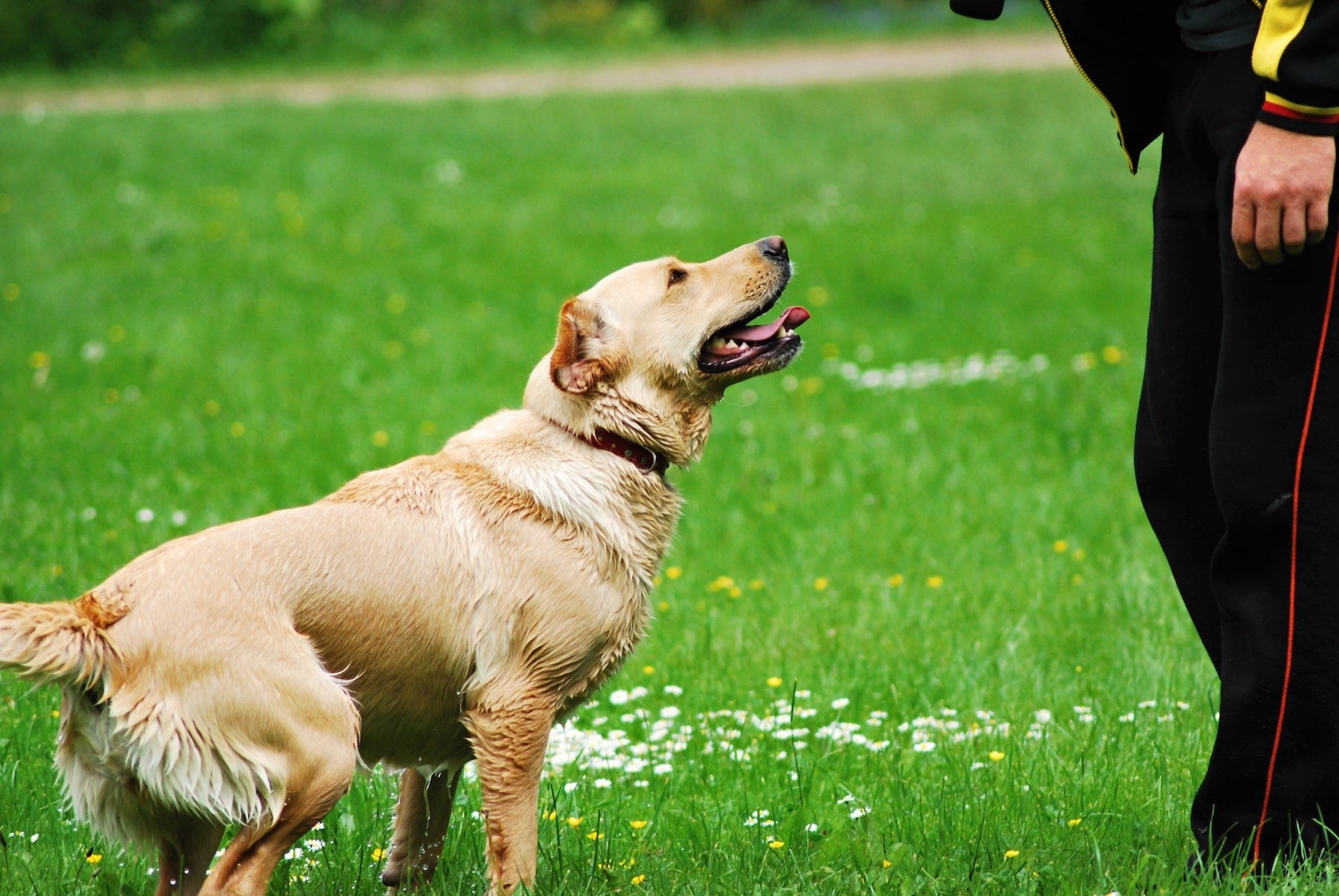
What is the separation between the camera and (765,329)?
Answer: 3764 millimetres

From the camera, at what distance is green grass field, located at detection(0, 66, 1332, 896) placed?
362 centimetres

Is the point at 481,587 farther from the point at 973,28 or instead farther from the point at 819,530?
the point at 973,28

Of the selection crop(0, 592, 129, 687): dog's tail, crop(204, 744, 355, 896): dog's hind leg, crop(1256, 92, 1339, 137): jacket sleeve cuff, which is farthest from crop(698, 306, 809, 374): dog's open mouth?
crop(0, 592, 129, 687): dog's tail

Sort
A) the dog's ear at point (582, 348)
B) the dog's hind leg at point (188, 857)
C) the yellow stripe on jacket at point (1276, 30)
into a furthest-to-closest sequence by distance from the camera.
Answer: the dog's ear at point (582, 348), the dog's hind leg at point (188, 857), the yellow stripe on jacket at point (1276, 30)

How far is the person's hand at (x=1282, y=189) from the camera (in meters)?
2.61

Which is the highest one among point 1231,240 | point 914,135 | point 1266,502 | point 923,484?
point 1231,240

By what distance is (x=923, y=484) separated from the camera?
688 cm

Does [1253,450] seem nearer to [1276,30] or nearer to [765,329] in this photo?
[1276,30]

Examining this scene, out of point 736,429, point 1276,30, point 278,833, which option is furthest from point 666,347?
point 736,429

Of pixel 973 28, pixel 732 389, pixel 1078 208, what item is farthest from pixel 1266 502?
pixel 973 28

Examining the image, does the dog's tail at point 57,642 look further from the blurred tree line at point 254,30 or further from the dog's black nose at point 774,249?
the blurred tree line at point 254,30

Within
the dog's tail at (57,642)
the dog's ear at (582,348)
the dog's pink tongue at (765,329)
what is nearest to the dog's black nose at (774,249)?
the dog's pink tongue at (765,329)

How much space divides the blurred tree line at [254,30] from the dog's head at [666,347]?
18.4 meters

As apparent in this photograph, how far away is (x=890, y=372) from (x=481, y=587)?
6.05 meters
